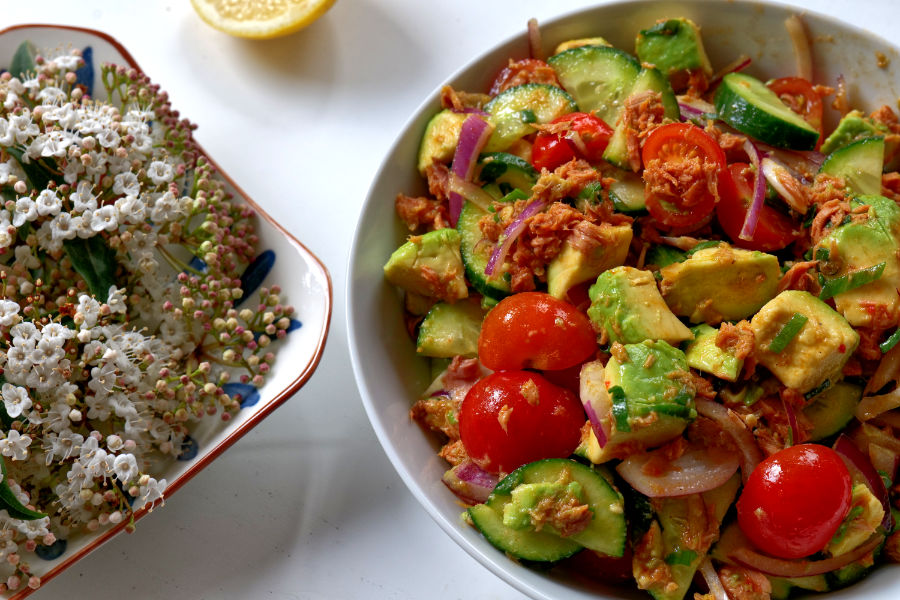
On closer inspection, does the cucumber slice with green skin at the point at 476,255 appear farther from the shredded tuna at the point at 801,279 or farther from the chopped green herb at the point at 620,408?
the shredded tuna at the point at 801,279

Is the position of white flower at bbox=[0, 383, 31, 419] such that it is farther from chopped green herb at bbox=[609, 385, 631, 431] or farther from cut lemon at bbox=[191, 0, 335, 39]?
cut lemon at bbox=[191, 0, 335, 39]

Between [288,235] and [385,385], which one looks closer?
[385,385]

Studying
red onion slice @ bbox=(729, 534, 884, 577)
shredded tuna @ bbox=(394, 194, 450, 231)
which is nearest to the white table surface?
shredded tuna @ bbox=(394, 194, 450, 231)

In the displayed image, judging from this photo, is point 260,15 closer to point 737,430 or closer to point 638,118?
point 638,118

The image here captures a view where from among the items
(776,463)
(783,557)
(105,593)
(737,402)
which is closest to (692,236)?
(737,402)

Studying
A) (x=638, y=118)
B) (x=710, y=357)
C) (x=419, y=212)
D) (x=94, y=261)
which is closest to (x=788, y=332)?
(x=710, y=357)

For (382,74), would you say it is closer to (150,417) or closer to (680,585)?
(150,417)
